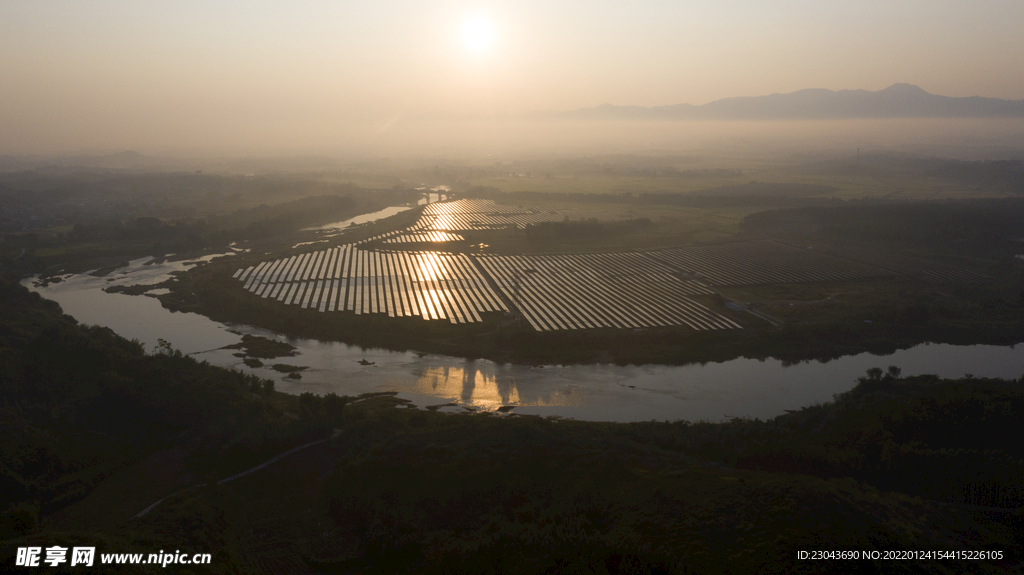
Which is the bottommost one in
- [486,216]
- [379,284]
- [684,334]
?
[684,334]

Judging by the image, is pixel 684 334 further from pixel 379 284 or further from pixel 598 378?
pixel 379 284

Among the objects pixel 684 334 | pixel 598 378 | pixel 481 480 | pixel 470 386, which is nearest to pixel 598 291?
pixel 684 334

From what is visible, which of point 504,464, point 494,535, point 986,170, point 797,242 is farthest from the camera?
point 986,170

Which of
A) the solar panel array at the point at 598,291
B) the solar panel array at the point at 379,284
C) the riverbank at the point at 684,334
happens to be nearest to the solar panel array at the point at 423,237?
the solar panel array at the point at 379,284

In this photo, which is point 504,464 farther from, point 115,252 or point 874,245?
point 115,252

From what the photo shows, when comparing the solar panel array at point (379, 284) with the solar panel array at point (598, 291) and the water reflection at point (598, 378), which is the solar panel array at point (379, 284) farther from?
the water reflection at point (598, 378)

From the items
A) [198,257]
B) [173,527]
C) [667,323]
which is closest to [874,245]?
[667,323]
